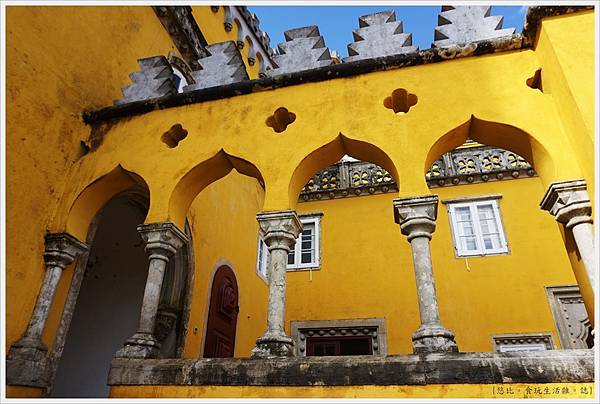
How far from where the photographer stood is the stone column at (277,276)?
11.4 ft

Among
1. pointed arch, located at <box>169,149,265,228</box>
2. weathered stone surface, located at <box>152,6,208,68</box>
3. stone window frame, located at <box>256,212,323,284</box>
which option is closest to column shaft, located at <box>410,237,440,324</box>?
pointed arch, located at <box>169,149,265,228</box>

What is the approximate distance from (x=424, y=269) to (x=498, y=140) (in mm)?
1628

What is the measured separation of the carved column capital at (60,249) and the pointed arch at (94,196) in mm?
100

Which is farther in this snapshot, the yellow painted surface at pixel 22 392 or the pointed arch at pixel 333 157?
the pointed arch at pixel 333 157

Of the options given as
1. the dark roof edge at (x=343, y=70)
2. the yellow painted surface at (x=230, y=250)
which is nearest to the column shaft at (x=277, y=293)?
the dark roof edge at (x=343, y=70)

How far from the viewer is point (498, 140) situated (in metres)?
4.26

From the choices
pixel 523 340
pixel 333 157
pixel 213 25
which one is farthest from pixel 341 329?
pixel 213 25

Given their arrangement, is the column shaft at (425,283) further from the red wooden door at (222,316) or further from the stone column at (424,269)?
the red wooden door at (222,316)

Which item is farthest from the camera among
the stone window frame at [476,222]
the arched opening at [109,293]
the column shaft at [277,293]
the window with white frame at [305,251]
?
the window with white frame at [305,251]

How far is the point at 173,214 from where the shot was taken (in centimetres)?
453

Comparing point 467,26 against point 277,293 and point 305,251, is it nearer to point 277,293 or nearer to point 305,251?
point 277,293

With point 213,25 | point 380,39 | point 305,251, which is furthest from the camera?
point 213,25

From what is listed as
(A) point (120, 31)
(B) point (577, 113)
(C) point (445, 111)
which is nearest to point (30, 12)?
(A) point (120, 31)

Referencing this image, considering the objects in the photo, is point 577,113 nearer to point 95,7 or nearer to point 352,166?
point 95,7
